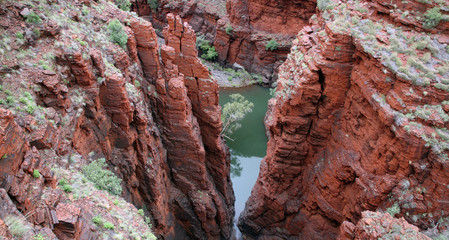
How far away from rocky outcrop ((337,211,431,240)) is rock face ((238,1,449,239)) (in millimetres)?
2104

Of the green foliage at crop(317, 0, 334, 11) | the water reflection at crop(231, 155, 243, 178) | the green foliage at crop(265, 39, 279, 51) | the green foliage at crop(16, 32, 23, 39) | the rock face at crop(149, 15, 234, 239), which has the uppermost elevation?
the green foliage at crop(317, 0, 334, 11)

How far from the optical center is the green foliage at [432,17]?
13.9 meters

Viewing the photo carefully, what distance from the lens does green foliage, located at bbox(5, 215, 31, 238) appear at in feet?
18.7

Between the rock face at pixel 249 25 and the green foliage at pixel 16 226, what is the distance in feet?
140

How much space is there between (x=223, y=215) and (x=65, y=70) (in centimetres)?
1399

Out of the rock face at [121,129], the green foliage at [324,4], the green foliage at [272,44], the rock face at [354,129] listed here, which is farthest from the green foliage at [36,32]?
the green foliage at [272,44]

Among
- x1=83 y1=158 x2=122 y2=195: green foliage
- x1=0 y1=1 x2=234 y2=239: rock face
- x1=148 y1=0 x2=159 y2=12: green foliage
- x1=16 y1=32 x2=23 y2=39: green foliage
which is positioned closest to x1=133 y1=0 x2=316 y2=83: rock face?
x1=148 y1=0 x2=159 y2=12: green foliage

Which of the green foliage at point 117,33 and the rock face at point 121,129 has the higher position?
the green foliage at point 117,33

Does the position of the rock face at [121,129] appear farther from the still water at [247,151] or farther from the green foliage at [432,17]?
the green foliage at [432,17]

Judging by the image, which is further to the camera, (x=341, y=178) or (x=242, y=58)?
(x=242, y=58)

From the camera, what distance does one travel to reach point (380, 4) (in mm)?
15992

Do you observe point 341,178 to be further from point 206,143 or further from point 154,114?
point 154,114

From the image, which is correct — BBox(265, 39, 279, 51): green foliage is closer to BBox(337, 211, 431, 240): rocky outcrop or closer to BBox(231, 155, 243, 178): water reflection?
BBox(231, 155, 243, 178): water reflection

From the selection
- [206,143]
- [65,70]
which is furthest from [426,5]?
[65,70]
